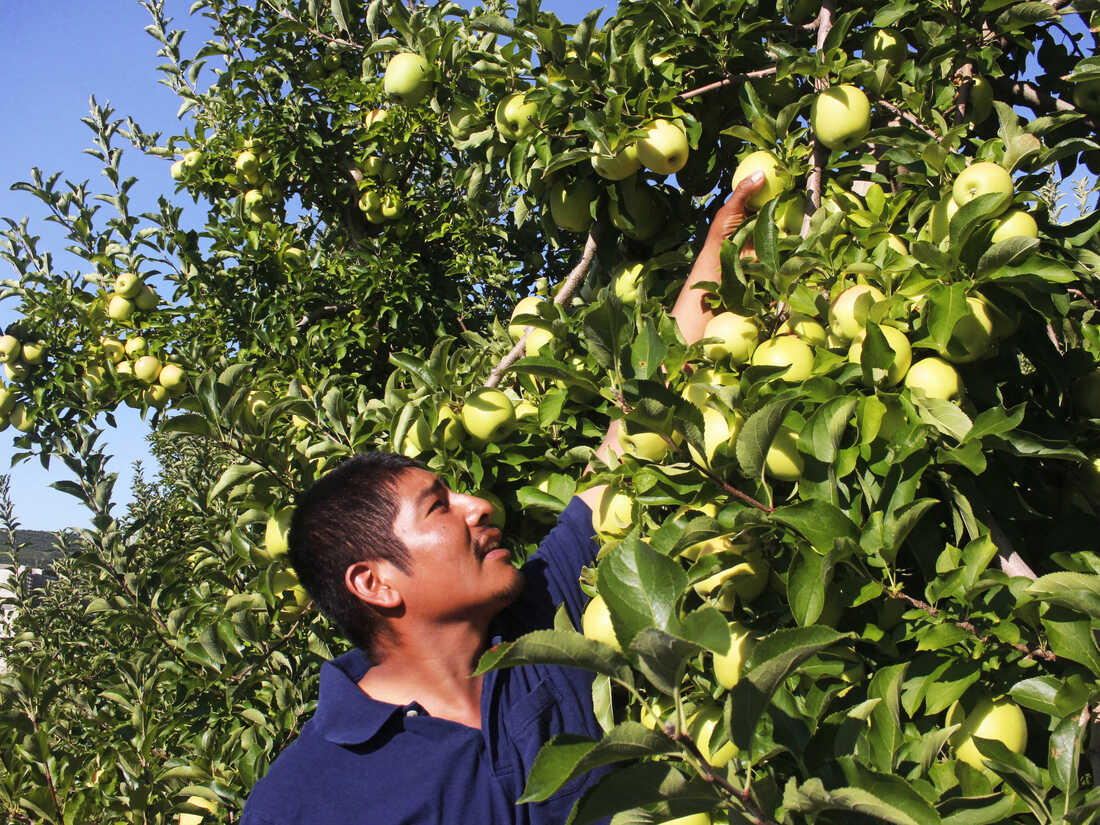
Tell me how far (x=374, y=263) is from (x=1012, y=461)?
2574mm

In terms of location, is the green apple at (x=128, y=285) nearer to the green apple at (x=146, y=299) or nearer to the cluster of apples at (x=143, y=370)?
the green apple at (x=146, y=299)

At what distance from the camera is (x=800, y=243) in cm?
144

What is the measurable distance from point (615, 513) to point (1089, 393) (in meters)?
0.84

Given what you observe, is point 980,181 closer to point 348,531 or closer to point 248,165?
point 348,531

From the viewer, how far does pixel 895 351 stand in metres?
1.21

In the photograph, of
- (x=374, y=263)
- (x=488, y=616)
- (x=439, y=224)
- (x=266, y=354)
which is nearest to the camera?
(x=488, y=616)

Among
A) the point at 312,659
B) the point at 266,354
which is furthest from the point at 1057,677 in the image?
the point at 266,354

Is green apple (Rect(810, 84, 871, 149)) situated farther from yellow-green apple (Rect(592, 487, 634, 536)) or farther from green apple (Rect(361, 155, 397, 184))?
green apple (Rect(361, 155, 397, 184))

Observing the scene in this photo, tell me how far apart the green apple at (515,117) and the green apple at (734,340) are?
66 centimetres

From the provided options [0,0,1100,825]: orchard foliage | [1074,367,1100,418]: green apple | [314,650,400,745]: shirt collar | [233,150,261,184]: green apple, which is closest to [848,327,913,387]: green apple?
[0,0,1100,825]: orchard foliage

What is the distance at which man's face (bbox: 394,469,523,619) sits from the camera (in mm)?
1644

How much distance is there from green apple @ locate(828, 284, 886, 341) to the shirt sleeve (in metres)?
0.72

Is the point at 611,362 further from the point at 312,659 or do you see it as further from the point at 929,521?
the point at 312,659

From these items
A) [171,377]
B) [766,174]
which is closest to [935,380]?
[766,174]
